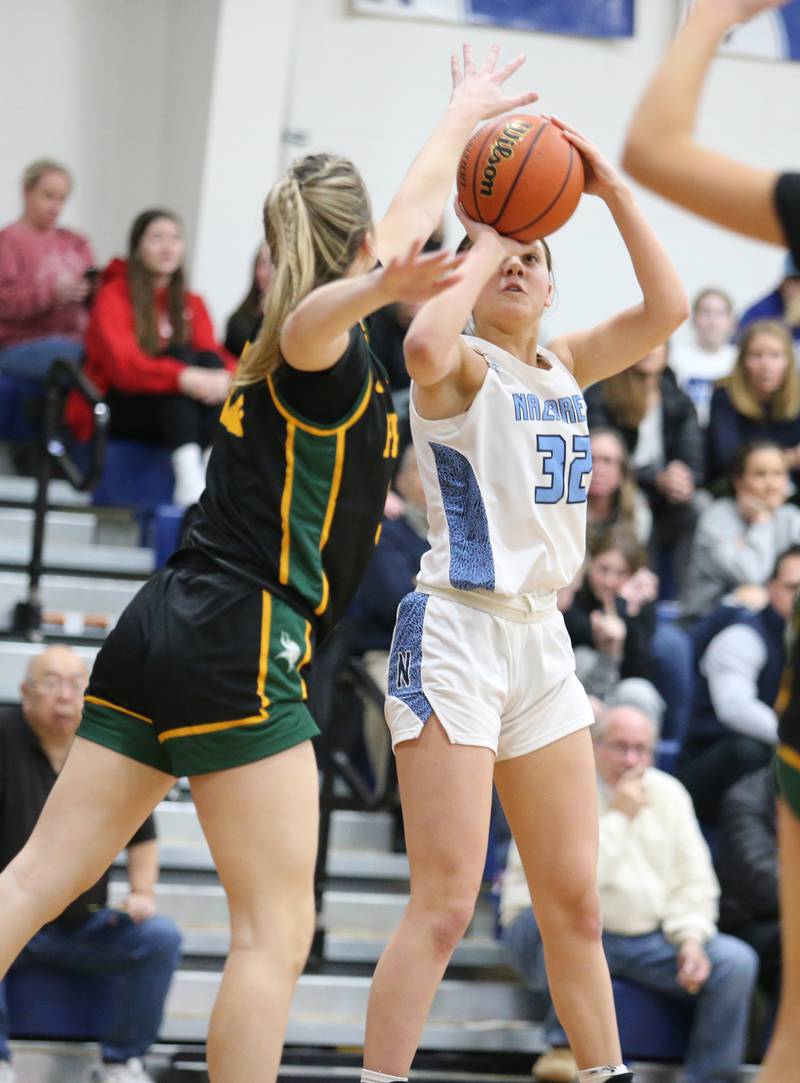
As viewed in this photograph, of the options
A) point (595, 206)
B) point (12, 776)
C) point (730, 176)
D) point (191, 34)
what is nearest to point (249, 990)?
point (730, 176)

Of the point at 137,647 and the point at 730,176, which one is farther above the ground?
the point at 730,176

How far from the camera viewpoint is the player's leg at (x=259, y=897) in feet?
10.5

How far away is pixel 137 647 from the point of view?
3.38 meters

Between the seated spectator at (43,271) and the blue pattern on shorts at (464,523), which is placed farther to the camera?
the seated spectator at (43,271)

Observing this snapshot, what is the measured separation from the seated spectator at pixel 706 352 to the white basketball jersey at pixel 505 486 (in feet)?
→ 22.5

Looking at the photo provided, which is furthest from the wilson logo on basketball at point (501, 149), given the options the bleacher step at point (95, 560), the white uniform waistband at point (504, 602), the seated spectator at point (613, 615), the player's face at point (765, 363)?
the player's face at point (765, 363)

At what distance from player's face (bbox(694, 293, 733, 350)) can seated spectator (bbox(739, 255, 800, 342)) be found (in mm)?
548

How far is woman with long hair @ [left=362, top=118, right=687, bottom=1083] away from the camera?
11.3 feet

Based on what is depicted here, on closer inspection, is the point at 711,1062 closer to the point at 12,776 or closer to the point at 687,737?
the point at 687,737

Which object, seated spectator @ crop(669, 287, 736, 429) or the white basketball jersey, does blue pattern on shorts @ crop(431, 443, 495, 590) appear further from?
seated spectator @ crop(669, 287, 736, 429)

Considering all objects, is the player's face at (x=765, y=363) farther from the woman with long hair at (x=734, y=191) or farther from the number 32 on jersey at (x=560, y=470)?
the woman with long hair at (x=734, y=191)

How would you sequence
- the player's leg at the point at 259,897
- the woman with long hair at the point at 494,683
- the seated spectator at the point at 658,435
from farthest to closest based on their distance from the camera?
1. the seated spectator at the point at 658,435
2. the woman with long hair at the point at 494,683
3. the player's leg at the point at 259,897

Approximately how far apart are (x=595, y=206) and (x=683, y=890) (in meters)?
6.31

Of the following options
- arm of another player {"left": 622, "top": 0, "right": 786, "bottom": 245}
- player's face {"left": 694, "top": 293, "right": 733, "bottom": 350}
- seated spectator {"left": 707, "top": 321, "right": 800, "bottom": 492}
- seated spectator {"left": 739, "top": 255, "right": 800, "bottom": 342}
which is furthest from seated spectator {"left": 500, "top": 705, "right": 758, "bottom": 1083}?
player's face {"left": 694, "top": 293, "right": 733, "bottom": 350}
